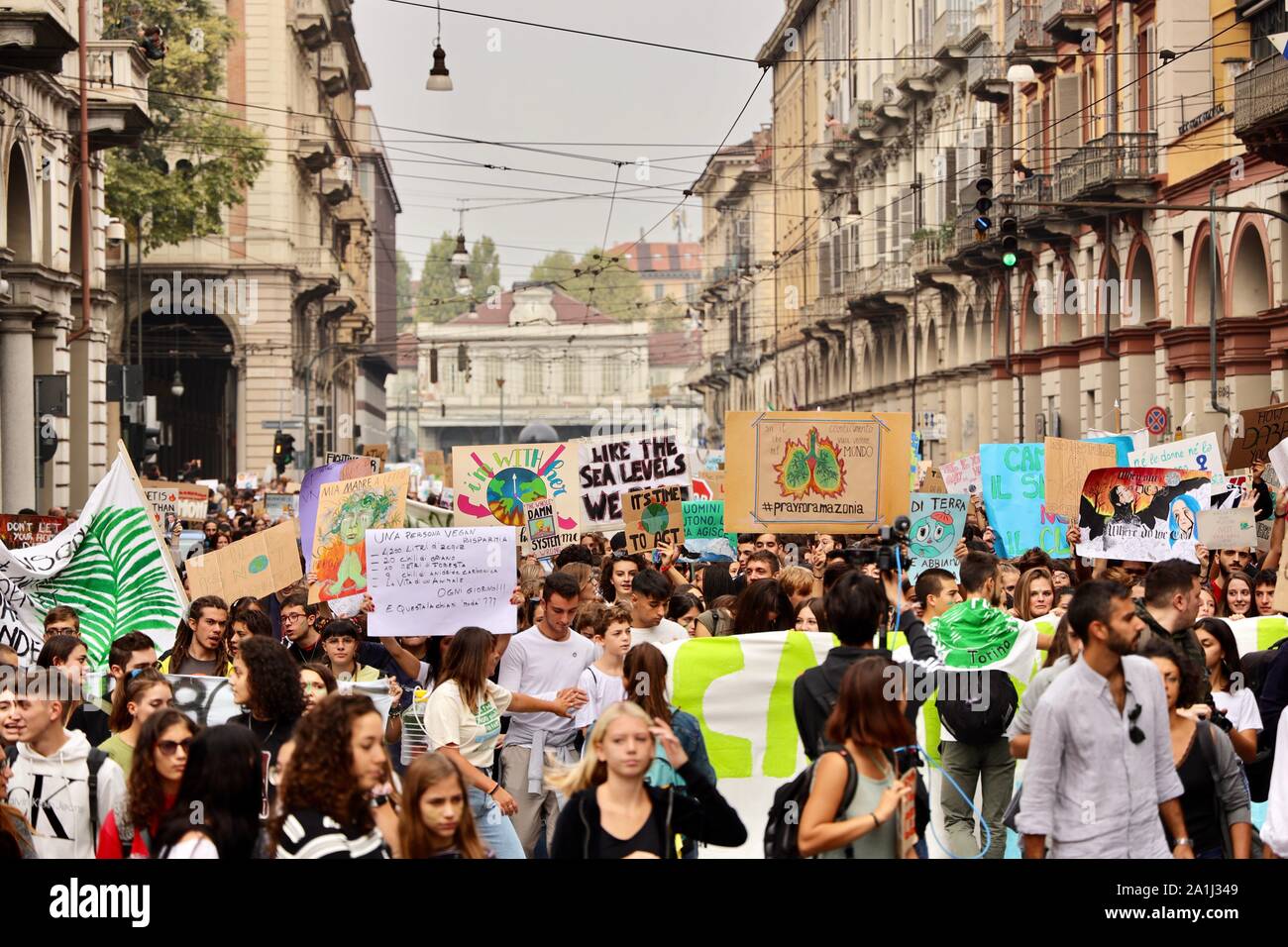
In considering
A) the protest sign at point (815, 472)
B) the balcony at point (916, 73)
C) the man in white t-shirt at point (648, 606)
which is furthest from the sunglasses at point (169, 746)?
the balcony at point (916, 73)

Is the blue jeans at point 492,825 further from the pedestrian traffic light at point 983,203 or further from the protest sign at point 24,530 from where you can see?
the pedestrian traffic light at point 983,203

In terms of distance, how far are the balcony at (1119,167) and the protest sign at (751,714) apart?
25910mm

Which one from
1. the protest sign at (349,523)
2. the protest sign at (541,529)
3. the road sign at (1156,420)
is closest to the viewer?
the protest sign at (349,523)

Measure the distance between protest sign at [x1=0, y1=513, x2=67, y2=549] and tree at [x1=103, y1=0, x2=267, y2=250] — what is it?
26.7 metres

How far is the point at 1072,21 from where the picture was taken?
3741 centimetres

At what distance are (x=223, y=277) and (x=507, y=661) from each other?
47.8 meters

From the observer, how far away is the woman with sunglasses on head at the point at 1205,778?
23.8 ft

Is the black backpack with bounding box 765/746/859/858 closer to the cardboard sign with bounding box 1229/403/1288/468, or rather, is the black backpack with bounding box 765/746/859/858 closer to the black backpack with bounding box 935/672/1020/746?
the black backpack with bounding box 935/672/1020/746

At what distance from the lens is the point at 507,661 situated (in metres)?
9.80

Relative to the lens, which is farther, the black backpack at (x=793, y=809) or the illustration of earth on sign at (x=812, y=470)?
the illustration of earth on sign at (x=812, y=470)

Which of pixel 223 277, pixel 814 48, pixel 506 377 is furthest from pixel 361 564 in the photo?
pixel 506 377
